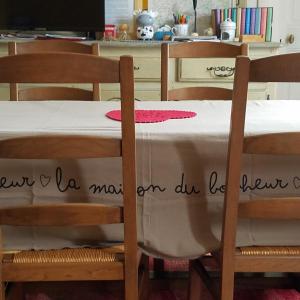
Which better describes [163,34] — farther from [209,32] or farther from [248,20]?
[248,20]

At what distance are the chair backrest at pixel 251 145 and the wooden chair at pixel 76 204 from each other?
0.21m

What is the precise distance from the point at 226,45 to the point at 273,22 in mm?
1613

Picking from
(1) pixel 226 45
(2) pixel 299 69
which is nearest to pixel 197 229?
(2) pixel 299 69

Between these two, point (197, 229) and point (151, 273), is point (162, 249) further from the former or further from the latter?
point (151, 273)

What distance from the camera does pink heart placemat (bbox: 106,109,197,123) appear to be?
124cm

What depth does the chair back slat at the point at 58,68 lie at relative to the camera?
33.5 inches

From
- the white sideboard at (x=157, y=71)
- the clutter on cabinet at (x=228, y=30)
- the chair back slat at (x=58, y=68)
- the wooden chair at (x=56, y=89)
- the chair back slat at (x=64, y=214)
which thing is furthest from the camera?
the clutter on cabinet at (x=228, y=30)

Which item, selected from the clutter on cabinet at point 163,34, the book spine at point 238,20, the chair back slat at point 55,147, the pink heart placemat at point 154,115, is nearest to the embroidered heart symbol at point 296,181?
the pink heart placemat at point 154,115

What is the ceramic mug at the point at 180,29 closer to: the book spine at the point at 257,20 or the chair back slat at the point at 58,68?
the book spine at the point at 257,20

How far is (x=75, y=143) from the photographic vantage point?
89 cm

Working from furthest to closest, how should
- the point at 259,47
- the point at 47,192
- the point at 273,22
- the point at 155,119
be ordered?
the point at 273,22 → the point at 259,47 → the point at 155,119 → the point at 47,192

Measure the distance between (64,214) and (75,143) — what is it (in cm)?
17

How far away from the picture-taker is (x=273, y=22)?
329cm

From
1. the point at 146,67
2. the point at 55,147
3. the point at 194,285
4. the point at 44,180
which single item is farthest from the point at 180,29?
the point at 55,147
